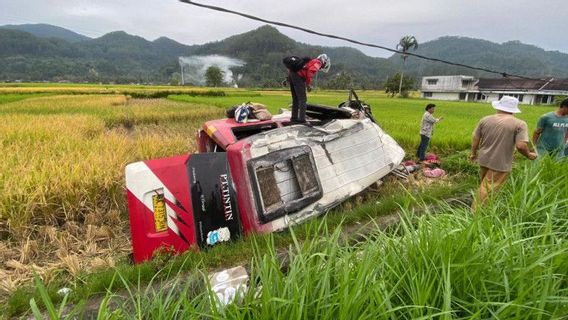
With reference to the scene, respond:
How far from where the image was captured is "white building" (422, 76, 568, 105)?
121 feet

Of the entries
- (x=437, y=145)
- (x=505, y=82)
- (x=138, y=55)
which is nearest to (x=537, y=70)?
(x=505, y=82)

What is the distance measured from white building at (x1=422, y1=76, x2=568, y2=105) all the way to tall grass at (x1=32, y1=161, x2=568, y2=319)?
3631 cm

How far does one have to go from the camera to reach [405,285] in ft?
5.09

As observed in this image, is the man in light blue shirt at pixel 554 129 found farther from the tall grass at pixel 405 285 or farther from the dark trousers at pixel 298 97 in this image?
the tall grass at pixel 405 285

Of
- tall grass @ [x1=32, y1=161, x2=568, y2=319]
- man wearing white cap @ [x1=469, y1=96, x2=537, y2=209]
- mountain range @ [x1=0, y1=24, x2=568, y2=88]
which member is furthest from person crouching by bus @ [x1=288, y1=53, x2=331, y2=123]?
mountain range @ [x1=0, y1=24, x2=568, y2=88]

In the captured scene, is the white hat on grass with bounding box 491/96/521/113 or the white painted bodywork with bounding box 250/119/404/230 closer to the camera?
the white painted bodywork with bounding box 250/119/404/230

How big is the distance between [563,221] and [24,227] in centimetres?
468

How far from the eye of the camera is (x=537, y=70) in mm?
130375

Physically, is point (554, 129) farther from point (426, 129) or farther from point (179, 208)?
point (179, 208)

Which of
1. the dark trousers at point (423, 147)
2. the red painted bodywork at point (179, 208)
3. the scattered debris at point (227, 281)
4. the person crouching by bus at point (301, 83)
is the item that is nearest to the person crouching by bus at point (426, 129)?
the dark trousers at point (423, 147)

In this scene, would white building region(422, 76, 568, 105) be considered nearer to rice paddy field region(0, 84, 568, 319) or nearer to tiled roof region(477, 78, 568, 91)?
tiled roof region(477, 78, 568, 91)

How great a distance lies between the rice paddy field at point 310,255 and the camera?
53.5 inches

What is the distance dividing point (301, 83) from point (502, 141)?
8.30 feet

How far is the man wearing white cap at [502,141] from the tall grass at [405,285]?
2020 millimetres
